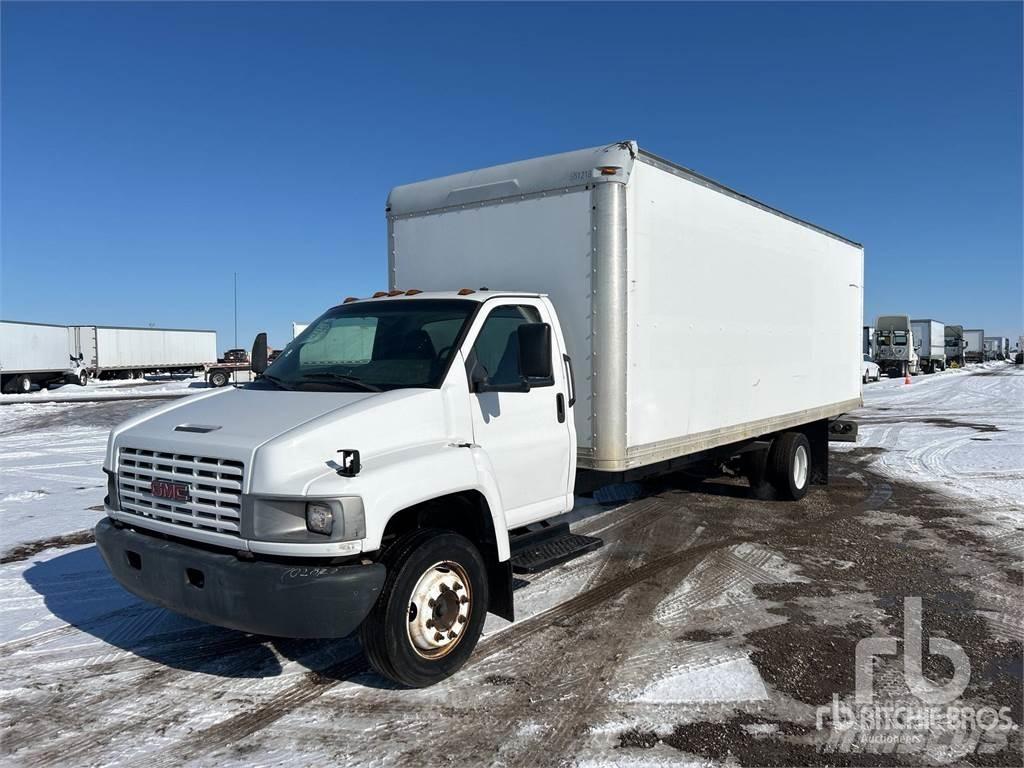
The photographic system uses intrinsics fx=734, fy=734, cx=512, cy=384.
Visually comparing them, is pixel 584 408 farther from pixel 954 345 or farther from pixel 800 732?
pixel 954 345

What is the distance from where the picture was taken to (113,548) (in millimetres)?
4152

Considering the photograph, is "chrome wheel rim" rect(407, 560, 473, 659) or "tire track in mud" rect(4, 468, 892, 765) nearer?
"tire track in mud" rect(4, 468, 892, 765)

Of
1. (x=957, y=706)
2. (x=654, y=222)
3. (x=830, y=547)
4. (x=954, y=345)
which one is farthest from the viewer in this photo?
(x=954, y=345)

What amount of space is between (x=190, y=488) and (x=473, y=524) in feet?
5.29

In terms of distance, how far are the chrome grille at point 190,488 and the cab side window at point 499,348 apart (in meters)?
1.61

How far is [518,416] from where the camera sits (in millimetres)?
4809

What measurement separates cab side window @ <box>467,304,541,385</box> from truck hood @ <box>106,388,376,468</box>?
0.80m

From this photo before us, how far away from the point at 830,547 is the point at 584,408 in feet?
11.3

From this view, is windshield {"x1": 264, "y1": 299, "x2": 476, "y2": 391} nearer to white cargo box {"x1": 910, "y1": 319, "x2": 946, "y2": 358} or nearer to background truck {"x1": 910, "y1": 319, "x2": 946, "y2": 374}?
background truck {"x1": 910, "y1": 319, "x2": 946, "y2": 374}

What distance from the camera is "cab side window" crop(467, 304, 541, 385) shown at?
469 cm

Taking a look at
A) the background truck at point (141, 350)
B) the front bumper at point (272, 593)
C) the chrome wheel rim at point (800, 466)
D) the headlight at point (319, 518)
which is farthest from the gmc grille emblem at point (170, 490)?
the background truck at point (141, 350)

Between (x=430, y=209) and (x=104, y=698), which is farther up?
(x=430, y=209)

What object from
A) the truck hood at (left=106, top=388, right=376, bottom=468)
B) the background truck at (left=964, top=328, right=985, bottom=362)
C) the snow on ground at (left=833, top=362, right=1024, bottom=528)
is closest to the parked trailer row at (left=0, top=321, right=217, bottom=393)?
the truck hood at (left=106, top=388, right=376, bottom=468)

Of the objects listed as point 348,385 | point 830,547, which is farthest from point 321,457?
point 830,547
